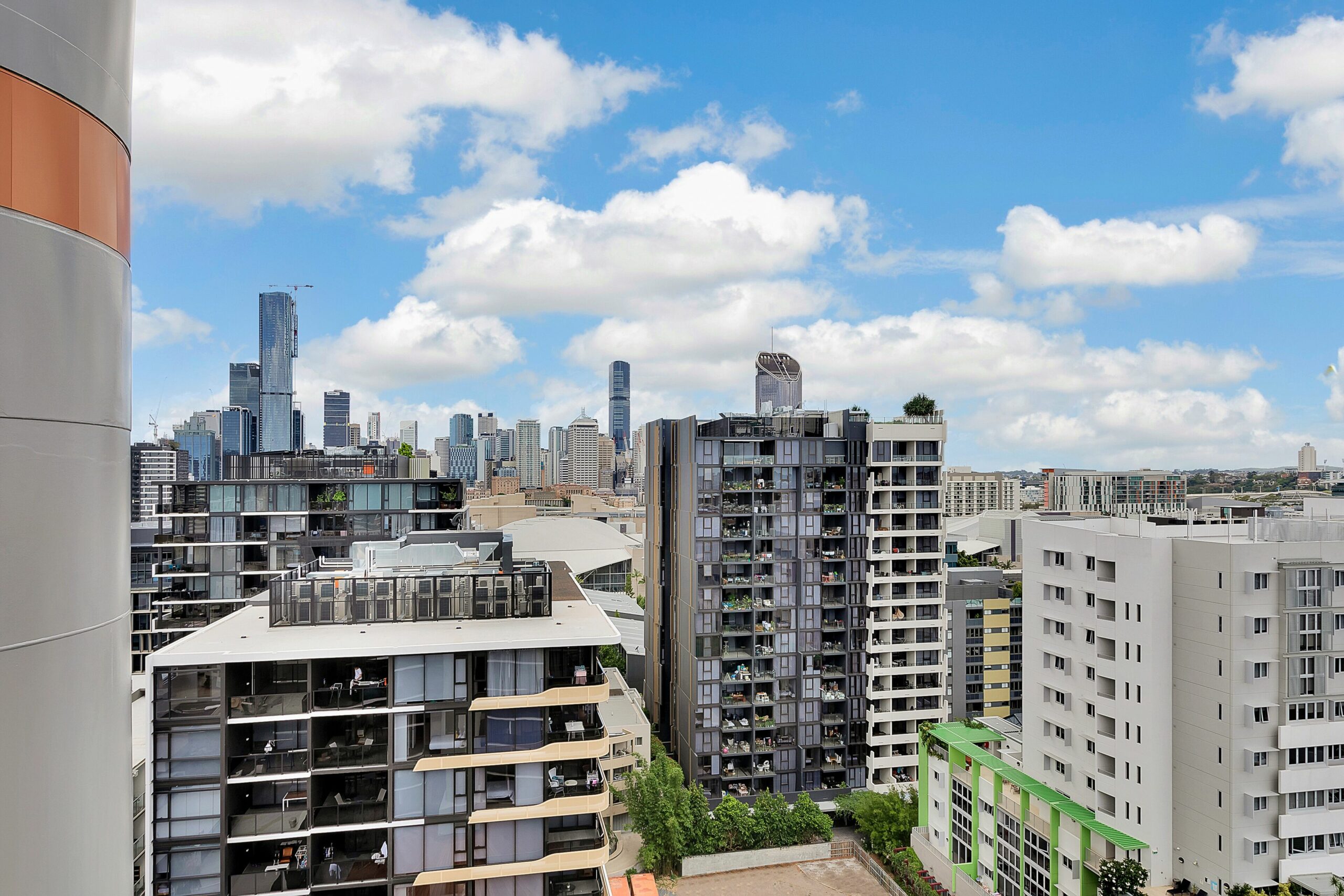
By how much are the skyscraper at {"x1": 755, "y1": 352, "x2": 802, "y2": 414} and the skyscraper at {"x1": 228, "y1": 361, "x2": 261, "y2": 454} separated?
111052 millimetres

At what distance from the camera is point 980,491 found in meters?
167

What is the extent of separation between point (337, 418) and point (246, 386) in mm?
24833

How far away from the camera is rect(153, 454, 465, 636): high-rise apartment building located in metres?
51.0

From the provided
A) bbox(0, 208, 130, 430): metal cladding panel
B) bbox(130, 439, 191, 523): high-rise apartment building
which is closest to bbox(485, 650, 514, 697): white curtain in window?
bbox(0, 208, 130, 430): metal cladding panel

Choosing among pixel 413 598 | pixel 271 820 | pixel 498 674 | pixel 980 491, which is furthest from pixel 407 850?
pixel 980 491

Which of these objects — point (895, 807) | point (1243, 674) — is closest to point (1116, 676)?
point (1243, 674)

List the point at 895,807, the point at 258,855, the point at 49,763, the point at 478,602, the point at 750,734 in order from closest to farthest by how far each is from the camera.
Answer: the point at 49,763, the point at 258,855, the point at 478,602, the point at 895,807, the point at 750,734

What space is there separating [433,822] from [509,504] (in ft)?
431

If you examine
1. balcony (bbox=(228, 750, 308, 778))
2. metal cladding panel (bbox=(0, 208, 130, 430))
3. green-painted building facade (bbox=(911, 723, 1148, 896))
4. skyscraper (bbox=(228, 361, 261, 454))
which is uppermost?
skyscraper (bbox=(228, 361, 261, 454))

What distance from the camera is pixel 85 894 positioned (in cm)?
541

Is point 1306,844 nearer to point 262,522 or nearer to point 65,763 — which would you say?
point 65,763

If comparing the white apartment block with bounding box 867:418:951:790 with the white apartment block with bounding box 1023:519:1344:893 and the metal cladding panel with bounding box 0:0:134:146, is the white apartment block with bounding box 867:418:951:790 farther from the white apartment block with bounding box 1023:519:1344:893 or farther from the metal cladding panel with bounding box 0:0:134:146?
the metal cladding panel with bounding box 0:0:134:146

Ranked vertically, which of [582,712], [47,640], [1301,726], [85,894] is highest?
[47,640]

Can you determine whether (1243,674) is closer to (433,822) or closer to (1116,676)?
(1116,676)
